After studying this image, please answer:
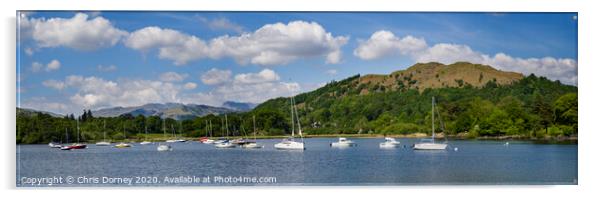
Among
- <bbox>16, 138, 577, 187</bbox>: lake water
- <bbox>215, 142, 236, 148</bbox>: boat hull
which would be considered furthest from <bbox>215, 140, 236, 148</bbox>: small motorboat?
<bbox>16, 138, 577, 187</bbox>: lake water

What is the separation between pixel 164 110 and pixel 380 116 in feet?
47.0

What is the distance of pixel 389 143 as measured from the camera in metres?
34.0

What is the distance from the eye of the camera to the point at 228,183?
14.4 m

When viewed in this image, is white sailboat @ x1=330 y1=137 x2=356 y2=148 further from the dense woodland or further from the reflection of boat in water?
the reflection of boat in water

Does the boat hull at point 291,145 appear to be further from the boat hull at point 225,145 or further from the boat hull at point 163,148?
the boat hull at point 163,148

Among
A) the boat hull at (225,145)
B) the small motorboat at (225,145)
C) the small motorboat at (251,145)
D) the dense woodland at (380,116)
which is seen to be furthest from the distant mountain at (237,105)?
the boat hull at (225,145)

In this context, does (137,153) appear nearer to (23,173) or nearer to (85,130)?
(85,130)

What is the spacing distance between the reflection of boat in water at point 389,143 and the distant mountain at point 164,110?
1408cm

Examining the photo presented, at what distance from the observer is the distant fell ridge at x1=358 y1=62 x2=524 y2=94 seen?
66.5ft

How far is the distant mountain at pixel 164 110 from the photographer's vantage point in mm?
18547

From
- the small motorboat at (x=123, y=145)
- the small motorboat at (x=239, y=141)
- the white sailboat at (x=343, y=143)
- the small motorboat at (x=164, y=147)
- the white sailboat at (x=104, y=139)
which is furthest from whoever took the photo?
the small motorboat at (x=239, y=141)

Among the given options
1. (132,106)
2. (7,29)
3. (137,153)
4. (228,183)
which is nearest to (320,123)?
(137,153)
